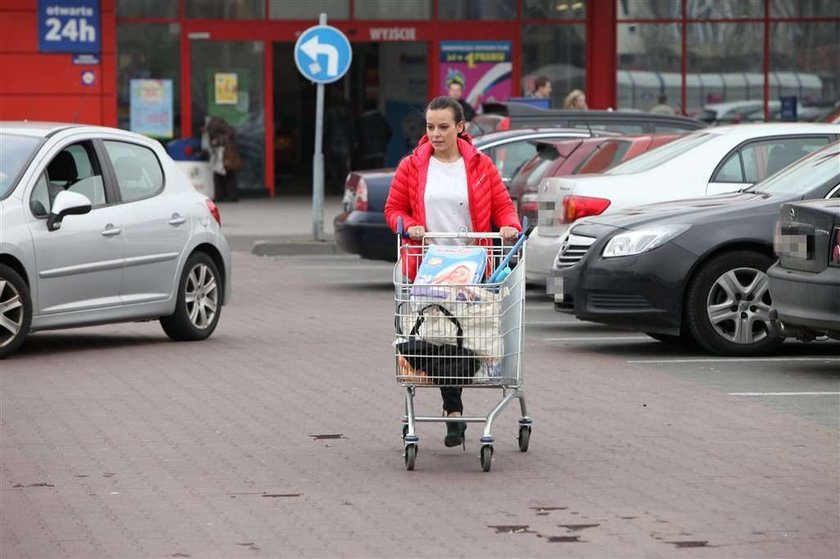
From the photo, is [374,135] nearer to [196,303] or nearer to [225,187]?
[225,187]

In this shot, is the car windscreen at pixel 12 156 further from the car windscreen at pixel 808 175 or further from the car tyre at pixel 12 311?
the car windscreen at pixel 808 175

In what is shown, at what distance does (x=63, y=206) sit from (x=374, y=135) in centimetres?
1996

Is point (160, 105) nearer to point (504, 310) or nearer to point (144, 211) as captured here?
point (144, 211)

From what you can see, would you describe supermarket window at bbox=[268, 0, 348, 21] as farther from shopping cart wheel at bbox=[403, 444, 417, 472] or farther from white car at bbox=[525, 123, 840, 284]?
shopping cart wheel at bbox=[403, 444, 417, 472]

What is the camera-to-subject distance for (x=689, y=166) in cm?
1408

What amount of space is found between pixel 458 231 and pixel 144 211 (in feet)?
15.8

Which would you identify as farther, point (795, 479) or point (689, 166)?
point (689, 166)

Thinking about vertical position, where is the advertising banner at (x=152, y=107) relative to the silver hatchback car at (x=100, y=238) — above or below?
above

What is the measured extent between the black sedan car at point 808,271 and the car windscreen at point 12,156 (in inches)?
197

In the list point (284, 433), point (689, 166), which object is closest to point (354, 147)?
point (689, 166)

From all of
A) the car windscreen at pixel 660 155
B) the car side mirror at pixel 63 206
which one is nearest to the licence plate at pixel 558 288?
the car windscreen at pixel 660 155

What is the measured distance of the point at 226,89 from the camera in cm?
3008

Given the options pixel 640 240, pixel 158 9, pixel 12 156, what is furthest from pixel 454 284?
pixel 158 9

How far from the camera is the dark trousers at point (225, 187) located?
97.0 feet
